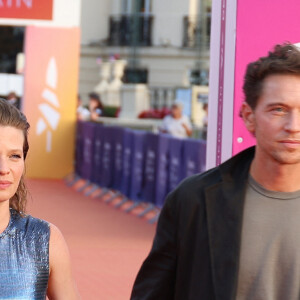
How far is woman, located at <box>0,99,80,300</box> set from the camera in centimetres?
325

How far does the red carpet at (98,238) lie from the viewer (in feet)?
30.5

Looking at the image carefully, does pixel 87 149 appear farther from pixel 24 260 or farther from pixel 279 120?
pixel 279 120

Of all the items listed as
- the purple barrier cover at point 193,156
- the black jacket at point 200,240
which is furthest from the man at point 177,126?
the black jacket at point 200,240

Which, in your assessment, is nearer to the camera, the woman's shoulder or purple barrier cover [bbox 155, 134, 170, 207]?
the woman's shoulder

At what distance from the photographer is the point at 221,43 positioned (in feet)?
16.1

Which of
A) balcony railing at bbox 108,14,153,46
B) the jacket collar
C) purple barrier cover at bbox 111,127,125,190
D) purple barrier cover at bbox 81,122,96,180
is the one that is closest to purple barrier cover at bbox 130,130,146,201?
purple barrier cover at bbox 111,127,125,190

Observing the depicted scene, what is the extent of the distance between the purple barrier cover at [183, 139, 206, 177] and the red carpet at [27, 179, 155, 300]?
918 millimetres

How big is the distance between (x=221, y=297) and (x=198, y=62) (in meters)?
38.9

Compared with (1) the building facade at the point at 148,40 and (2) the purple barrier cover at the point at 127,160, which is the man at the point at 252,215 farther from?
(1) the building facade at the point at 148,40

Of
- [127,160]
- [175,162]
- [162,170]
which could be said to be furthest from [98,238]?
[127,160]

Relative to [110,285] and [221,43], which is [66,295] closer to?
[221,43]

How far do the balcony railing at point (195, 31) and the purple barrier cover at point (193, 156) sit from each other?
95.5ft

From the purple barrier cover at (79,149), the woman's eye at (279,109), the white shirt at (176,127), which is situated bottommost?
the purple barrier cover at (79,149)

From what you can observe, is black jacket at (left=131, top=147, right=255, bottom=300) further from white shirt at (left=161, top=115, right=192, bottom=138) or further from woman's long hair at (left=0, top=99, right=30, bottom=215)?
white shirt at (left=161, top=115, right=192, bottom=138)
